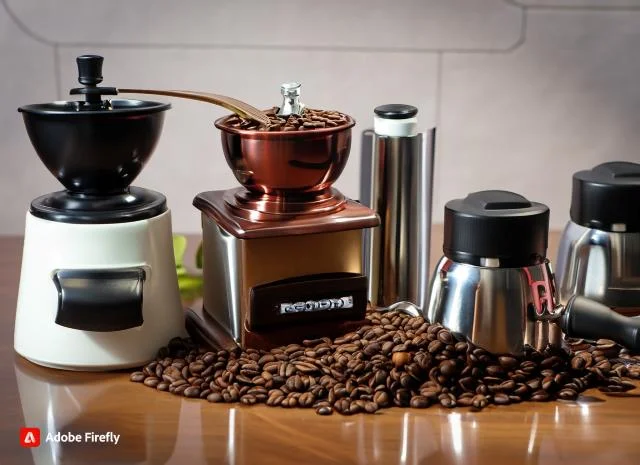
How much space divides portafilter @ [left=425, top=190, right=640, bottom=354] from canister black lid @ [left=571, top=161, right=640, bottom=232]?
0.47 feet

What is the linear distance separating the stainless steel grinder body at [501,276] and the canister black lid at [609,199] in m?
0.16

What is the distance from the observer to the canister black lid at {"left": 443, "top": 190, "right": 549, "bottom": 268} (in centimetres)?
104

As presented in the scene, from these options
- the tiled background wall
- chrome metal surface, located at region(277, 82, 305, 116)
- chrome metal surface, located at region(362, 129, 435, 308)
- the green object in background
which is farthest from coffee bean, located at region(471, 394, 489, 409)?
the tiled background wall

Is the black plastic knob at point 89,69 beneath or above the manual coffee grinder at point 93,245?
above

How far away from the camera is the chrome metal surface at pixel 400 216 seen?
49.1 inches

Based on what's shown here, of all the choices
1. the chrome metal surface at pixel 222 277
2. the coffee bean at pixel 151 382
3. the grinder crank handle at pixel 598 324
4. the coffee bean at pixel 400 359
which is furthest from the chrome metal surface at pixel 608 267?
the coffee bean at pixel 151 382

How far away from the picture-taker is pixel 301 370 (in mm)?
1032

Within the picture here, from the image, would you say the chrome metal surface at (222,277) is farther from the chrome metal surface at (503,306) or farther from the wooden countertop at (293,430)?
the chrome metal surface at (503,306)

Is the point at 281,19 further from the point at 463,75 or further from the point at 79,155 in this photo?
the point at 79,155

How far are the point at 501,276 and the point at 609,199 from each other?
0.23 m

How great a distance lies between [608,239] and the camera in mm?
1205

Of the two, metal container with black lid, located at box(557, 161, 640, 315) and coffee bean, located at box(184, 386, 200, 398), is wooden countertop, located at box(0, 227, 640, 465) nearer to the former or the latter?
coffee bean, located at box(184, 386, 200, 398)

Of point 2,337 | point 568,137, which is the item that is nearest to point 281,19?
point 568,137

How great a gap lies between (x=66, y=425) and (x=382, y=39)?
1.53 metres
